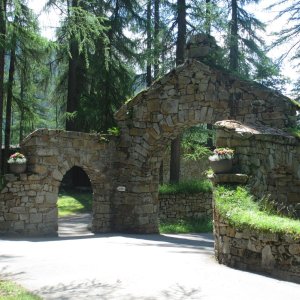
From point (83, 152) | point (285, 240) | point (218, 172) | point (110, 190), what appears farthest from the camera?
point (110, 190)

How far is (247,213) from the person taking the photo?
667cm

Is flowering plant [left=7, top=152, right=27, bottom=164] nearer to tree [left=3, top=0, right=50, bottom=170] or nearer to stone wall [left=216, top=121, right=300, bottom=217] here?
tree [left=3, top=0, right=50, bottom=170]

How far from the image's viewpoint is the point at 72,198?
20625mm

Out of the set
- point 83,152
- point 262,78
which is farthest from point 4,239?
point 262,78

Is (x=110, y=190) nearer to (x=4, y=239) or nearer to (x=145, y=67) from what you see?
(x=4, y=239)

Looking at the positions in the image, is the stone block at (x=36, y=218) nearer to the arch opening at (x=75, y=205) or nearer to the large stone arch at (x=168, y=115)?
the arch opening at (x=75, y=205)

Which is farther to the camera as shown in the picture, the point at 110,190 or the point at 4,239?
the point at 110,190

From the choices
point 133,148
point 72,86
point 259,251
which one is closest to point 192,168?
point 72,86

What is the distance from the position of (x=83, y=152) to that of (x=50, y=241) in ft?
10.1

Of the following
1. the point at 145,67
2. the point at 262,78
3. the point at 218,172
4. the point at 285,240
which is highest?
the point at 145,67

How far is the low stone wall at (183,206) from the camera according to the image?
16.0 m

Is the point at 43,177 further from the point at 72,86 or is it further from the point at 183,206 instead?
the point at 72,86

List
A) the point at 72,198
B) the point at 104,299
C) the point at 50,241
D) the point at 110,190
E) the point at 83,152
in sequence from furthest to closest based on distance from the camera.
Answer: the point at 72,198 → the point at 110,190 → the point at 83,152 → the point at 50,241 → the point at 104,299

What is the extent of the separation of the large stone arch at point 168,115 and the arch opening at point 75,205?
5.98ft
